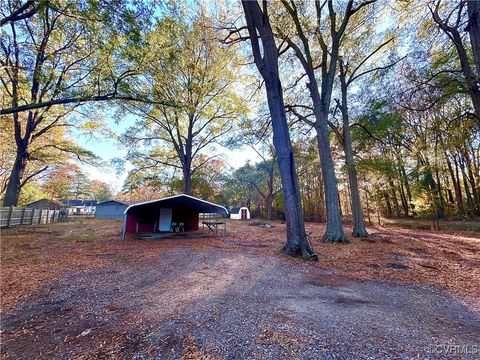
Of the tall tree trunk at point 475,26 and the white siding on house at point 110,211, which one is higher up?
the tall tree trunk at point 475,26

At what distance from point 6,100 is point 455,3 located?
18.5m

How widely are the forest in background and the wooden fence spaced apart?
80 cm

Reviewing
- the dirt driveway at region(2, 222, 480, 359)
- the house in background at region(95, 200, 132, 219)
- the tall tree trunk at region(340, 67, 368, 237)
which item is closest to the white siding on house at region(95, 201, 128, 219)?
the house in background at region(95, 200, 132, 219)

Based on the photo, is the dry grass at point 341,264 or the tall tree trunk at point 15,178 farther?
the tall tree trunk at point 15,178

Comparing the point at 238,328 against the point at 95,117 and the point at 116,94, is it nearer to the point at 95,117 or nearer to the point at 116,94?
the point at 116,94

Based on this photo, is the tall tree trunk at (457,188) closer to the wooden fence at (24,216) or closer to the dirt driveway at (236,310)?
the dirt driveway at (236,310)

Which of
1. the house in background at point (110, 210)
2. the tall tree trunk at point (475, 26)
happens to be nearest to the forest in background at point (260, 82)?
the tall tree trunk at point (475, 26)

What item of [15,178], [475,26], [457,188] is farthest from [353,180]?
[15,178]

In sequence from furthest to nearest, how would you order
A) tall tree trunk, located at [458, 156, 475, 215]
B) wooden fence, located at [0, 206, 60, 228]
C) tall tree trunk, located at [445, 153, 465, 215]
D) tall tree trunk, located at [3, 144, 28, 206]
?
1. tall tree trunk, located at [445, 153, 465, 215]
2. tall tree trunk, located at [458, 156, 475, 215]
3. tall tree trunk, located at [3, 144, 28, 206]
4. wooden fence, located at [0, 206, 60, 228]

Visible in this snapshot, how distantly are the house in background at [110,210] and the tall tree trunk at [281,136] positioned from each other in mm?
29178

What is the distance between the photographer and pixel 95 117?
1175 cm

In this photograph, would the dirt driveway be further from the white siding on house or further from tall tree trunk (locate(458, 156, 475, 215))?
the white siding on house

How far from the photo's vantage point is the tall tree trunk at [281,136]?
598 cm

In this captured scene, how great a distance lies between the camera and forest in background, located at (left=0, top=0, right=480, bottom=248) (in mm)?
6195
